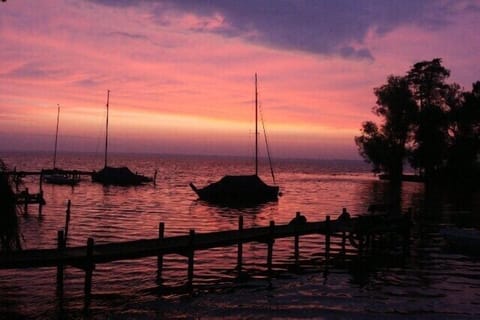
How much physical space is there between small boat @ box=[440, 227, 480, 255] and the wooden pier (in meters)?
2.37

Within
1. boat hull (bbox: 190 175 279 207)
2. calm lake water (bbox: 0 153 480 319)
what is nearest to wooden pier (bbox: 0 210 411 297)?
calm lake water (bbox: 0 153 480 319)

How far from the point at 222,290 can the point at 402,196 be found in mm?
53128

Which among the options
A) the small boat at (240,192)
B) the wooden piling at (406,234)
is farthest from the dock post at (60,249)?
the small boat at (240,192)

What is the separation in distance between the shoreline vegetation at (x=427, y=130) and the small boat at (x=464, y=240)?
5331 cm

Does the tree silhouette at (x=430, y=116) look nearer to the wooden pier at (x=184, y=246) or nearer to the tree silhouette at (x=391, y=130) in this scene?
the tree silhouette at (x=391, y=130)

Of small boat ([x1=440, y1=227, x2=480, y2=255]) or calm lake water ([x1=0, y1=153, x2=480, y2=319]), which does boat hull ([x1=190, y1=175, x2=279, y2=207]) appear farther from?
small boat ([x1=440, y1=227, x2=480, y2=255])

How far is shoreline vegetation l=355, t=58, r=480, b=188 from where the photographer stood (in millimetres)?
81875

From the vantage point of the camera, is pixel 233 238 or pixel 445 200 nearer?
pixel 233 238

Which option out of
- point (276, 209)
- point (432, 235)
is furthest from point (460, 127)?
point (432, 235)

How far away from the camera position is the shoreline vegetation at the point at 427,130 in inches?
3223

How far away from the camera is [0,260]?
17297 mm

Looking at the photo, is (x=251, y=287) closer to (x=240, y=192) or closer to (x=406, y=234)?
(x=406, y=234)

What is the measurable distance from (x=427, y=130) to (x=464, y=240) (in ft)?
196

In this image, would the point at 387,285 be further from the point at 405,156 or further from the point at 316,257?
the point at 405,156
